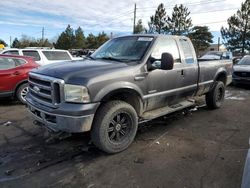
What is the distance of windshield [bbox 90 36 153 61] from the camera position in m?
5.29

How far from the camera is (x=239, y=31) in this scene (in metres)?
43.5

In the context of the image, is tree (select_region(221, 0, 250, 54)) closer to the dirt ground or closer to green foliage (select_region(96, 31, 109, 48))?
green foliage (select_region(96, 31, 109, 48))

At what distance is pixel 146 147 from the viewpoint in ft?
16.4

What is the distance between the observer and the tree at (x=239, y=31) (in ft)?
137

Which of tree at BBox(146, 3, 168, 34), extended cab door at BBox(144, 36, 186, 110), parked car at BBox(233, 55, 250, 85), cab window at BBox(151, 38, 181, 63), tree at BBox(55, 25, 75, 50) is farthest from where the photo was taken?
tree at BBox(55, 25, 75, 50)

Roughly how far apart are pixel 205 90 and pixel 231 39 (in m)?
41.6

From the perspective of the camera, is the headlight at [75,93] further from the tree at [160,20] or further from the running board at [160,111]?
the tree at [160,20]

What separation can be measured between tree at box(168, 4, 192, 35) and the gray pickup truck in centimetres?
4302

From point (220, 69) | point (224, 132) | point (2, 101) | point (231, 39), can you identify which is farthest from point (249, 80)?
point (231, 39)

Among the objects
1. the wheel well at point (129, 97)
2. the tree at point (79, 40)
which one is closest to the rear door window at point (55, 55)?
the wheel well at point (129, 97)

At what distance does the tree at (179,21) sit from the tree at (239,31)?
5785 mm

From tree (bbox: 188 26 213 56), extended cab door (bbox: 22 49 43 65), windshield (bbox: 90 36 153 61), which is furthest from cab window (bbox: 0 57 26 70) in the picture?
tree (bbox: 188 26 213 56)

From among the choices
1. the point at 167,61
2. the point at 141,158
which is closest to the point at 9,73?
the point at 167,61

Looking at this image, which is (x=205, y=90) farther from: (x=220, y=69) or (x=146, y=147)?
(x=146, y=147)
